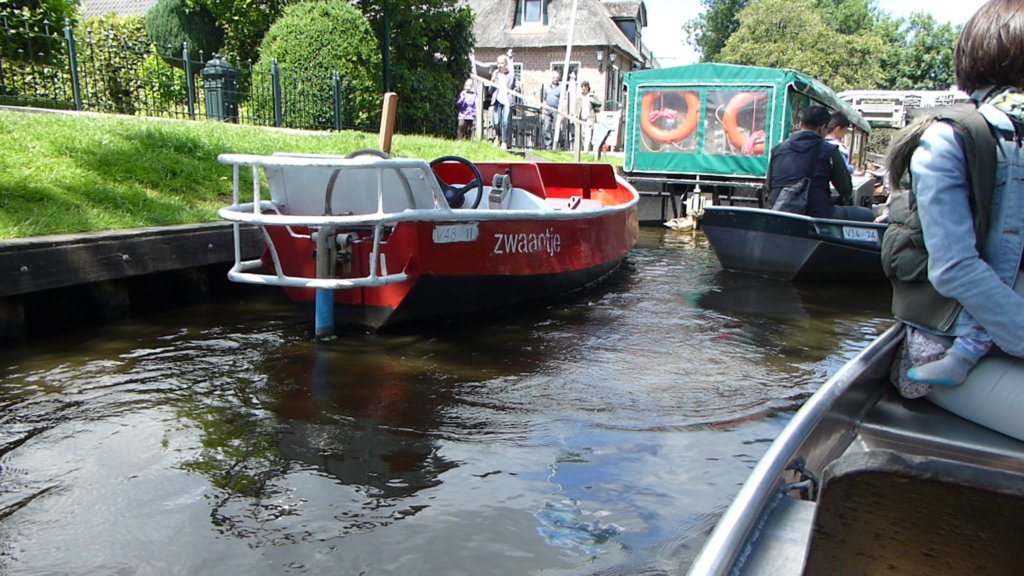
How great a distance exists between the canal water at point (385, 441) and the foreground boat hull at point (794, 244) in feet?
6.12

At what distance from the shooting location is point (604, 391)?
500cm

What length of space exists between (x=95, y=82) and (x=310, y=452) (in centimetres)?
1041

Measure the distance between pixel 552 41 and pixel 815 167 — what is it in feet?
98.7

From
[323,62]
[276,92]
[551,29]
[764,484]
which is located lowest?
[764,484]

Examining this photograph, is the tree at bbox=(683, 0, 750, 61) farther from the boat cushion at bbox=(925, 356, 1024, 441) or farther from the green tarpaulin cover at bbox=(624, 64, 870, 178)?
the boat cushion at bbox=(925, 356, 1024, 441)

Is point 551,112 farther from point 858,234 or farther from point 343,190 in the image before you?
point 343,190

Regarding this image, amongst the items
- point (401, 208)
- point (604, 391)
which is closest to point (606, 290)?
point (401, 208)

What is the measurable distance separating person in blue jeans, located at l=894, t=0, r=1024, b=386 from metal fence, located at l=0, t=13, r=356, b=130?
37.7ft

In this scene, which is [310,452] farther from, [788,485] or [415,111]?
[415,111]

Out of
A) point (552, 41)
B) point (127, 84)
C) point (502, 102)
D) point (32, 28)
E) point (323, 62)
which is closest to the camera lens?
point (32, 28)

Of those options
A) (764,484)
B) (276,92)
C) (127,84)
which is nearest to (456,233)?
(764,484)

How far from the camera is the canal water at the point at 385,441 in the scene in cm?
304

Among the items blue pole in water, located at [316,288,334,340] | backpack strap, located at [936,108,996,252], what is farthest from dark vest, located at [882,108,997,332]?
blue pole in water, located at [316,288,334,340]

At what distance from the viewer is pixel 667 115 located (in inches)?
577
